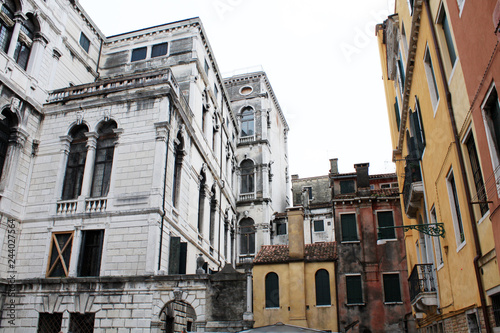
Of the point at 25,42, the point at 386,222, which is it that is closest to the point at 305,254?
the point at 386,222

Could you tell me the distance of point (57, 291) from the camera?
58.7 feet

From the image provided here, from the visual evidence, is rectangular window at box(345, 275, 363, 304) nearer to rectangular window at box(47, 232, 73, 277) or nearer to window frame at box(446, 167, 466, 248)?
window frame at box(446, 167, 466, 248)

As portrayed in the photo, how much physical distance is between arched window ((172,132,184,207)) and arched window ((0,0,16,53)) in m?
9.03

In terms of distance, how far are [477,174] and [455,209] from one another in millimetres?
1955

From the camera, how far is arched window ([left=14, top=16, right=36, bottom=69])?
20989mm

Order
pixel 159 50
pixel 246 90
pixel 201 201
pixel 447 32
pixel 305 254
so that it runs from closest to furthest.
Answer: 1. pixel 447 32
2. pixel 305 254
3. pixel 201 201
4. pixel 159 50
5. pixel 246 90

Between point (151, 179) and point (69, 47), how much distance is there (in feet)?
37.5

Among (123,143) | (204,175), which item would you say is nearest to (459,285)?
(123,143)

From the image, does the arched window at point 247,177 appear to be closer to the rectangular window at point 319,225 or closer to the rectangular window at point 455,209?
the rectangular window at point 319,225

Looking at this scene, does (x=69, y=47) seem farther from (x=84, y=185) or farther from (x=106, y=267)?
(x=106, y=267)

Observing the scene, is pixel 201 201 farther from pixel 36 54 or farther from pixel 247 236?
pixel 36 54

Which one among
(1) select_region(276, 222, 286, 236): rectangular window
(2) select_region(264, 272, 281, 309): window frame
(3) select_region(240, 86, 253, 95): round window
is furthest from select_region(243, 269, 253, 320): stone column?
(3) select_region(240, 86, 253, 95): round window

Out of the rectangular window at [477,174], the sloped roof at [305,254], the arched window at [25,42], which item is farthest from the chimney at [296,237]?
the arched window at [25,42]

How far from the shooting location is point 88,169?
65.4ft
